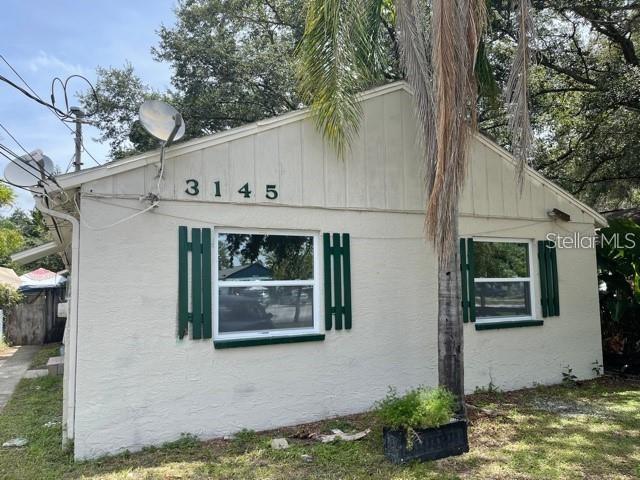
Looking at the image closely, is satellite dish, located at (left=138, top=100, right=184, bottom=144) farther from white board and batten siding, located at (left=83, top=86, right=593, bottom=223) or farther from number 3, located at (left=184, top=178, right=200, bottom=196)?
number 3, located at (left=184, top=178, right=200, bottom=196)

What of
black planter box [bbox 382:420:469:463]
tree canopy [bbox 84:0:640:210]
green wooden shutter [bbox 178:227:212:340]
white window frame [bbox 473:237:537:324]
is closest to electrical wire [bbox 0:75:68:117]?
green wooden shutter [bbox 178:227:212:340]

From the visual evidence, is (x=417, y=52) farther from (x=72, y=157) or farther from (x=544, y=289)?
(x=72, y=157)

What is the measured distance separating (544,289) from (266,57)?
408 inches

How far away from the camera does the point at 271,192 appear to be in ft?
19.3

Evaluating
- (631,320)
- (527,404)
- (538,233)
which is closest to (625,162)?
(631,320)

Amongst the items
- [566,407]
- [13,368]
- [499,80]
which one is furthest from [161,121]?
[499,80]

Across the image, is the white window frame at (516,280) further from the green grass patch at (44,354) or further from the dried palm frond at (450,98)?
the green grass patch at (44,354)

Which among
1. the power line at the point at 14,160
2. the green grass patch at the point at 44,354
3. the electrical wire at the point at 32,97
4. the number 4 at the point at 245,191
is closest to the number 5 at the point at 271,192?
the number 4 at the point at 245,191

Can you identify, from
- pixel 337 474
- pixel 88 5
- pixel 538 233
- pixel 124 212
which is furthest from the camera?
pixel 538 233

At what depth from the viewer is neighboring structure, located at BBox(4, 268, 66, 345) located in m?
14.7

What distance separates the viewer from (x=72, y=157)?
7488 millimetres

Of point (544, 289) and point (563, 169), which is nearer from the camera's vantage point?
point (544, 289)

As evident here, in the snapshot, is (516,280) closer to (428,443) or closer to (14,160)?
(428,443)

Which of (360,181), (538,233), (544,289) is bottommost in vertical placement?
(544,289)
